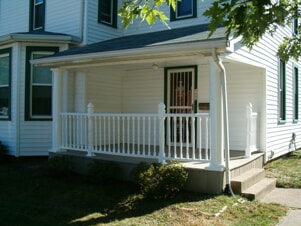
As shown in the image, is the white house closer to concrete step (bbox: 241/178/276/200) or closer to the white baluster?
the white baluster

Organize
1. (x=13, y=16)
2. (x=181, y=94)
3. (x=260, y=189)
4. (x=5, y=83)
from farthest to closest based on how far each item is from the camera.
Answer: (x=13, y=16) → (x=5, y=83) → (x=181, y=94) → (x=260, y=189)

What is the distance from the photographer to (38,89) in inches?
444

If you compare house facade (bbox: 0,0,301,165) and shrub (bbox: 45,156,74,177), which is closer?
shrub (bbox: 45,156,74,177)

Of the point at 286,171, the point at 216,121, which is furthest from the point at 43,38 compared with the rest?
the point at 286,171

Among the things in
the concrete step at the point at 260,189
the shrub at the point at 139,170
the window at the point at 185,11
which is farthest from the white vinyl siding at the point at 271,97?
the shrub at the point at 139,170

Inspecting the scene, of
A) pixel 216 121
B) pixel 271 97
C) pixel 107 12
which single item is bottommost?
pixel 216 121

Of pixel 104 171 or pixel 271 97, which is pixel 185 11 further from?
pixel 104 171

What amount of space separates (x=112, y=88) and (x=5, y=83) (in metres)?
3.70

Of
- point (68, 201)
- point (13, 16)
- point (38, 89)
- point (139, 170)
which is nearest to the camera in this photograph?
point (68, 201)

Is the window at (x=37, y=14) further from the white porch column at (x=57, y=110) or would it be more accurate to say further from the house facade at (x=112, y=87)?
the white porch column at (x=57, y=110)

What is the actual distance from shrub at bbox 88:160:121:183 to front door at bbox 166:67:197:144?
2514 mm

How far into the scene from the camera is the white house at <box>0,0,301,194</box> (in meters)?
9.09

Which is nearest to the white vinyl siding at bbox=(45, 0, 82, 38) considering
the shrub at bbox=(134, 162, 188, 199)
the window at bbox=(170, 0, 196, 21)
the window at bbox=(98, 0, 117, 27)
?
the window at bbox=(98, 0, 117, 27)

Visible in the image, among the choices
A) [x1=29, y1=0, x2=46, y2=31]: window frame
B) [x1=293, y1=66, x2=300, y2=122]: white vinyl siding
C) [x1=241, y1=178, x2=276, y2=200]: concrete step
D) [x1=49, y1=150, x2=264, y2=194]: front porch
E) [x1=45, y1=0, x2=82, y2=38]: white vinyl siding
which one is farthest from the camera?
[x1=293, y1=66, x2=300, y2=122]: white vinyl siding
